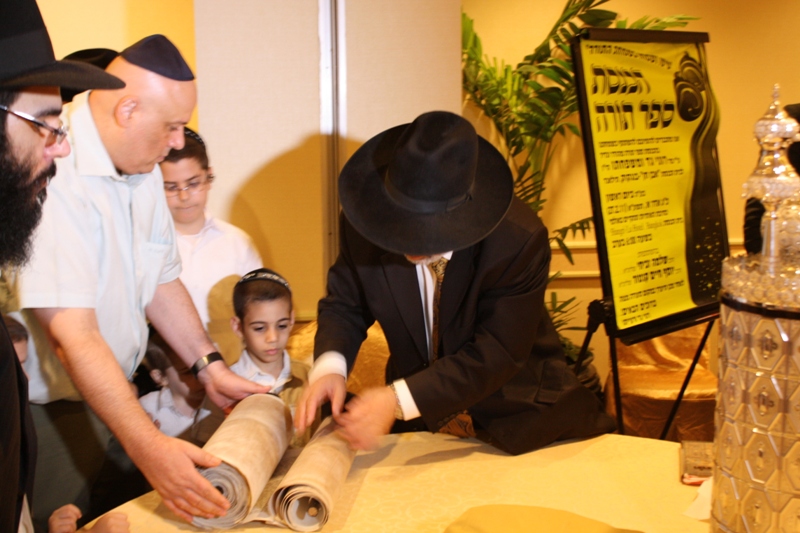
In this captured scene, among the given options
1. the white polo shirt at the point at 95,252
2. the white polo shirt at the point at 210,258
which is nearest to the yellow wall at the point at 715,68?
the white polo shirt at the point at 210,258

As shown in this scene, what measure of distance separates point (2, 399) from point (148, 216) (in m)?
1.01

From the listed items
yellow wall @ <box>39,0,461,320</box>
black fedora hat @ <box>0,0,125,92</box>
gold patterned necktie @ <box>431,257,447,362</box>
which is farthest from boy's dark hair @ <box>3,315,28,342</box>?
yellow wall @ <box>39,0,461,320</box>

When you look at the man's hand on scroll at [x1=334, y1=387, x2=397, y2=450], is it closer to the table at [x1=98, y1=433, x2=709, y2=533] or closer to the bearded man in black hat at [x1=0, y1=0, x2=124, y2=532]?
the table at [x1=98, y1=433, x2=709, y2=533]

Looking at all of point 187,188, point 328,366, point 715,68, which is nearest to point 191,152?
Answer: point 187,188

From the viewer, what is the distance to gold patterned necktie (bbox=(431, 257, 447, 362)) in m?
1.91

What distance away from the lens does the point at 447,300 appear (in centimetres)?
193

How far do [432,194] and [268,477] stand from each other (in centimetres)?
70

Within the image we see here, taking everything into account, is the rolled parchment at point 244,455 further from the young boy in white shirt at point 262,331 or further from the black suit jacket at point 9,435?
the young boy in white shirt at point 262,331

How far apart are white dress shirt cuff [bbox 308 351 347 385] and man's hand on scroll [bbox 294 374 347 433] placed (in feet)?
0.07

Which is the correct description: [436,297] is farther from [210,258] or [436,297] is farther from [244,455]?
[210,258]

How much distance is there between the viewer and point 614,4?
180 inches

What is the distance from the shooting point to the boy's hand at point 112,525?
1334 millimetres

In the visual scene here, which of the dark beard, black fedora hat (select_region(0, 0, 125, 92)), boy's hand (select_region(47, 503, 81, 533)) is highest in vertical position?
black fedora hat (select_region(0, 0, 125, 92))

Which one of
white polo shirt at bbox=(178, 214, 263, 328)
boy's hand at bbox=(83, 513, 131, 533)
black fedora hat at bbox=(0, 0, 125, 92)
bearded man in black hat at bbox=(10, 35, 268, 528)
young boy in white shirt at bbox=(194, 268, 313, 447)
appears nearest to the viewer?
black fedora hat at bbox=(0, 0, 125, 92)
